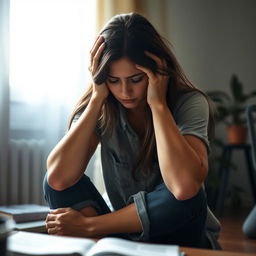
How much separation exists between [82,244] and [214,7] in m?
3.40

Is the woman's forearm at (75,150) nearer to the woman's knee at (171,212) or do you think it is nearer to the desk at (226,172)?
the woman's knee at (171,212)

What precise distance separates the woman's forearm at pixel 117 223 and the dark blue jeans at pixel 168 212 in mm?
37

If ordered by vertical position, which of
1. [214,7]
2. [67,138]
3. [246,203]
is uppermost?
[214,7]

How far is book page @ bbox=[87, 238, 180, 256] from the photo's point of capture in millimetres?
652

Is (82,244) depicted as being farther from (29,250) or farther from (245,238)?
(245,238)

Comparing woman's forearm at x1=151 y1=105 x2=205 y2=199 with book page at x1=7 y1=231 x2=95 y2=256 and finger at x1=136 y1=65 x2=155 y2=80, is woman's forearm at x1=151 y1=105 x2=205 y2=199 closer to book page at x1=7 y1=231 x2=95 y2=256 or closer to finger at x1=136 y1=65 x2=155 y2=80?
finger at x1=136 y1=65 x2=155 y2=80

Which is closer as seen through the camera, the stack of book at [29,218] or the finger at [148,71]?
the finger at [148,71]

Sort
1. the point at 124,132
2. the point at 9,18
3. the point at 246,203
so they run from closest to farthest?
the point at 124,132 → the point at 9,18 → the point at 246,203

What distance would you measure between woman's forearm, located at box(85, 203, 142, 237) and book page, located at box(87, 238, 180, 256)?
0.32 m

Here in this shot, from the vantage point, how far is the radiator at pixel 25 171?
7.32ft

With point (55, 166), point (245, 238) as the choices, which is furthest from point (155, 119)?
point (245, 238)

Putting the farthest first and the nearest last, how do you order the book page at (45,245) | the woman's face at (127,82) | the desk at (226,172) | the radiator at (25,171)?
the desk at (226,172) → the radiator at (25,171) → the woman's face at (127,82) → the book page at (45,245)

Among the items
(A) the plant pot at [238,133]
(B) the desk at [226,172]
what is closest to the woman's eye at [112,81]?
(B) the desk at [226,172]

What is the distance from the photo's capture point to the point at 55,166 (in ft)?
4.01
